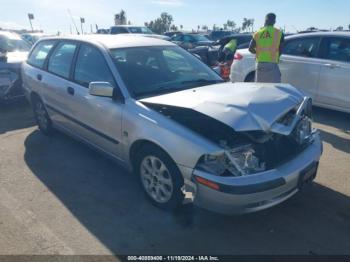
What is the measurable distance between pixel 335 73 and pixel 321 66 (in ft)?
0.96

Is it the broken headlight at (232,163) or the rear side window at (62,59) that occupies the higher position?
the rear side window at (62,59)

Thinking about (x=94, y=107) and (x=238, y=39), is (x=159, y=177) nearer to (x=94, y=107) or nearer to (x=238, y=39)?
(x=94, y=107)

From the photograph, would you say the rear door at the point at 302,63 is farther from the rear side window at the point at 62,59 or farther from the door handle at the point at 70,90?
the door handle at the point at 70,90

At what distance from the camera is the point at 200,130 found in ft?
10.2

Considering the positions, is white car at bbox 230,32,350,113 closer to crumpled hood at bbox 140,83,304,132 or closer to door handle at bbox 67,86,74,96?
crumpled hood at bbox 140,83,304,132

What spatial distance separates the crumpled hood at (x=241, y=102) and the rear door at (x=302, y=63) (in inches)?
119

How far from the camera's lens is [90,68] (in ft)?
→ 13.7

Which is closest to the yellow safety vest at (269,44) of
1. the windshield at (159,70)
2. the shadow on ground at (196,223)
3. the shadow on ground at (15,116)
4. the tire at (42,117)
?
the windshield at (159,70)

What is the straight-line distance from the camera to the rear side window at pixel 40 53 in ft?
17.4

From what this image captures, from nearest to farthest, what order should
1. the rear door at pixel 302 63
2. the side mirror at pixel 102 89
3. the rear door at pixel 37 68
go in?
the side mirror at pixel 102 89, the rear door at pixel 37 68, the rear door at pixel 302 63

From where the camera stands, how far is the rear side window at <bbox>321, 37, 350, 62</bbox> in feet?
19.7

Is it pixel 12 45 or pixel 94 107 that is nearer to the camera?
pixel 94 107

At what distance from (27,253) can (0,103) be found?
5.49 meters

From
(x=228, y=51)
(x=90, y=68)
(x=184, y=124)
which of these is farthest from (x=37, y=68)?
(x=228, y=51)
